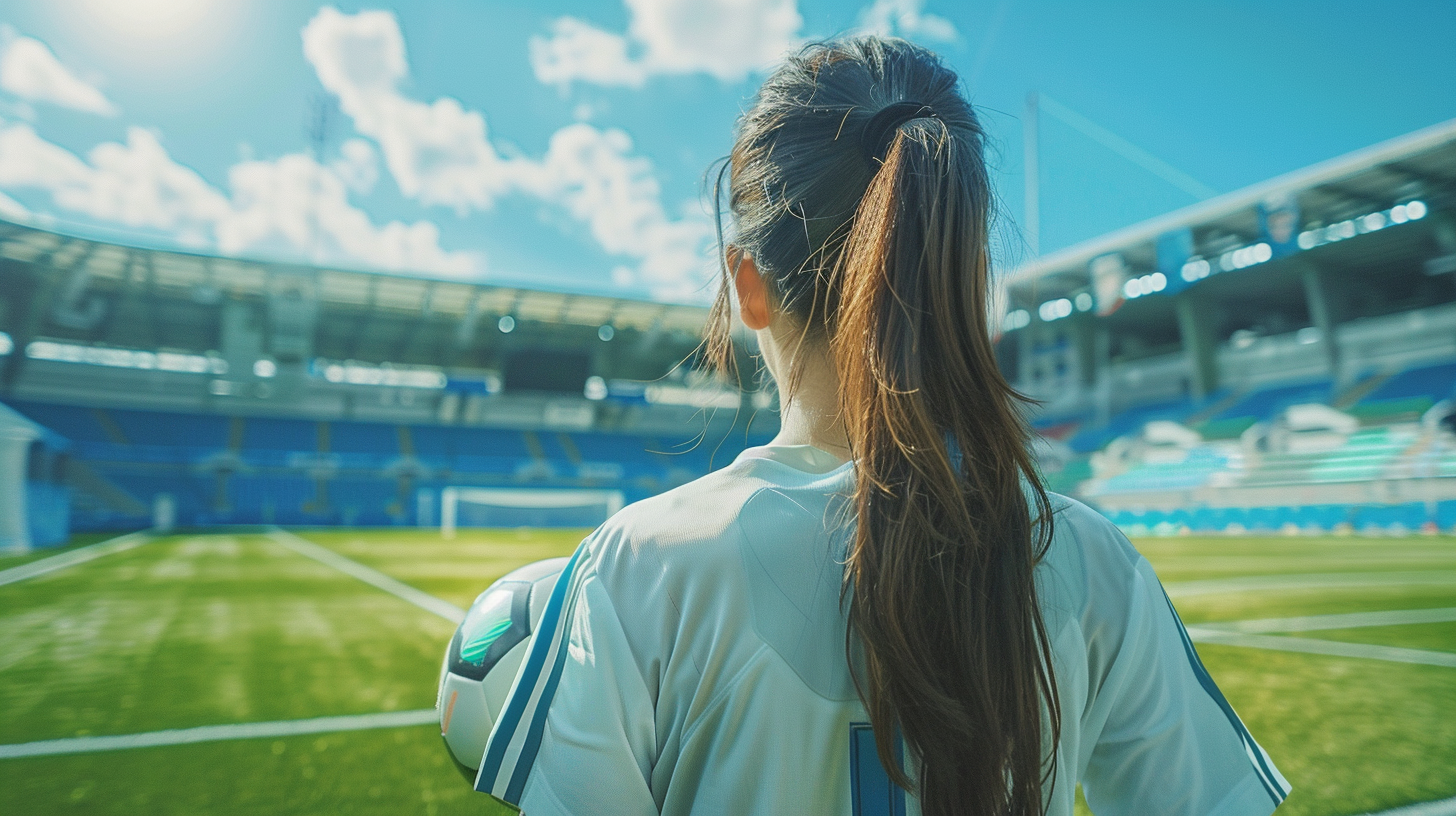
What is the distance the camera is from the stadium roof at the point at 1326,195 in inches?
695

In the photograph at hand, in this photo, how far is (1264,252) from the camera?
21375 mm

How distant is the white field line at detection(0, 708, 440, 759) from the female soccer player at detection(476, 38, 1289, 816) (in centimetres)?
195

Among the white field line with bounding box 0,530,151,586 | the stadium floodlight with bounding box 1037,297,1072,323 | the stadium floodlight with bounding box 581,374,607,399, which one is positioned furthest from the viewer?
the stadium floodlight with bounding box 581,374,607,399

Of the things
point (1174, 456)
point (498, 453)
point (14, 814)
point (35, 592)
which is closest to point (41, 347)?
point (498, 453)

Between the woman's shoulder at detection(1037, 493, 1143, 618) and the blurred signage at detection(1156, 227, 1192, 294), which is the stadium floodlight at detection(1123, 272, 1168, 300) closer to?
the blurred signage at detection(1156, 227, 1192, 294)

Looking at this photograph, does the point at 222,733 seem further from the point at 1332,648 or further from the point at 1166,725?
the point at 1332,648

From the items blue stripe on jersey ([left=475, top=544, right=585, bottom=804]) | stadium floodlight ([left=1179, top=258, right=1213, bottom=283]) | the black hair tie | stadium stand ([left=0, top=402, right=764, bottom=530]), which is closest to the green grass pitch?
blue stripe on jersey ([left=475, top=544, right=585, bottom=804])

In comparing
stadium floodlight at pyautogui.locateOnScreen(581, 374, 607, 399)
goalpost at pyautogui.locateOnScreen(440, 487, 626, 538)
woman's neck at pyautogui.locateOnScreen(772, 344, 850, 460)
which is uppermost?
stadium floodlight at pyautogui.locateOnScreen(581, 374, 607, 399)

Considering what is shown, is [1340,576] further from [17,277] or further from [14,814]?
[17,277]

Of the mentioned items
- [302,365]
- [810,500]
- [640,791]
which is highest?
[302,365]

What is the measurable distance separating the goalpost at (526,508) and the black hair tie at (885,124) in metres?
24.4

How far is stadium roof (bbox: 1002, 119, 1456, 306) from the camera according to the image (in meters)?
17.7

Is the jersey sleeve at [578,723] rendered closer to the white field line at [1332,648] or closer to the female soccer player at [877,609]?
the female soccer player at [877,609]

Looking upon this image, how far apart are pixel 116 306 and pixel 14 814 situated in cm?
2671
